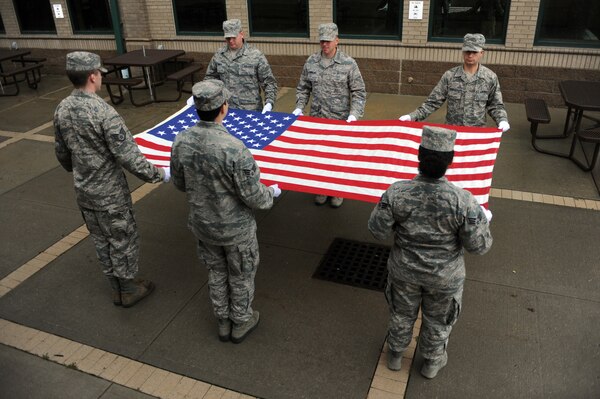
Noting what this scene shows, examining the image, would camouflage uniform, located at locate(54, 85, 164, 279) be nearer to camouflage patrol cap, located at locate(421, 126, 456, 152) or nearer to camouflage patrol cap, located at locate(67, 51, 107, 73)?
camouflage patrol cap, located at locate(67, 51, 107, 73)

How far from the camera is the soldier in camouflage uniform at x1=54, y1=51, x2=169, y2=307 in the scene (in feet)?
11.7

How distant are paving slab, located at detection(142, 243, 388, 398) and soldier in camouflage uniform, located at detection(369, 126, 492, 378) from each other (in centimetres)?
42

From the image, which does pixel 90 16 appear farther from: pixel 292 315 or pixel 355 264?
pixel 292 315

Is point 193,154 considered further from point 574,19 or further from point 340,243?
point 574,19

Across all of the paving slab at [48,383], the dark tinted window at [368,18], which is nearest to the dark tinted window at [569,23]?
the dark tinted window at [368,18]

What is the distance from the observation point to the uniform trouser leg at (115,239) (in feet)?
12.9

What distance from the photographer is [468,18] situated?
8672 millimetres

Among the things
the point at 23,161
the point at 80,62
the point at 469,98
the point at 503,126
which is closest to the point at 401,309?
the point at 503,126

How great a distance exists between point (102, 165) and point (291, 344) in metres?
1.90

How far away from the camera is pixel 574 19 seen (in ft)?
26.8

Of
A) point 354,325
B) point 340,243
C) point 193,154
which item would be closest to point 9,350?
point 193,154

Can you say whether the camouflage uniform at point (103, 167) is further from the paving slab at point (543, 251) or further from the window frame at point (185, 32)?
the window frame at point (185, 32)

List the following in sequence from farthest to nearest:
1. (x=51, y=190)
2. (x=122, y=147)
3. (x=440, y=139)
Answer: (x=51, y=190)
(x=122, y=147)
(x=440, y=139)

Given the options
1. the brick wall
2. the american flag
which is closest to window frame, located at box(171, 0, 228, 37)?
the brick wall
